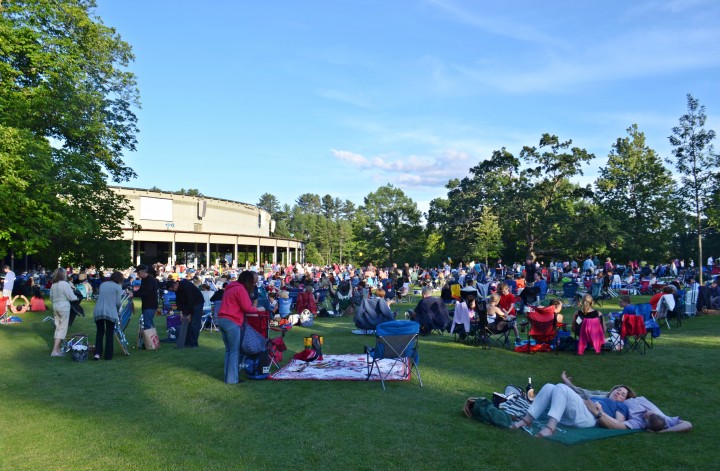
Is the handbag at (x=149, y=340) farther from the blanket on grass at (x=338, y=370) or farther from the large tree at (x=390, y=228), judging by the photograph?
the large tree at (x=390, y=228)

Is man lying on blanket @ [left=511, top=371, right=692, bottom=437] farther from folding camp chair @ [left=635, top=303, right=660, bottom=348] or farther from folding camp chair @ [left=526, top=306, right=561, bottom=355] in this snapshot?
folding camp chair @ [left=635, top=303, right=660, bottom=348]

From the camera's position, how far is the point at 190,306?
10.2m

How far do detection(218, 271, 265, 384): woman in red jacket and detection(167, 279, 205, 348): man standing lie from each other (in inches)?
120

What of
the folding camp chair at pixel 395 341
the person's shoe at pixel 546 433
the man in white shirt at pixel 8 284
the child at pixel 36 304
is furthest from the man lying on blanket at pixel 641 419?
the child at pixel 36 304

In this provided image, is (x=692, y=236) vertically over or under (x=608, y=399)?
over

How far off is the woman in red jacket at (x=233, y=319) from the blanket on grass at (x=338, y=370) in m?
0.63

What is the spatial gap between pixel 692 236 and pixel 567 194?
30.3 feet

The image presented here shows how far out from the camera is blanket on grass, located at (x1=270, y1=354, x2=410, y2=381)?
755cm

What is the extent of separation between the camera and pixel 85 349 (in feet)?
30.1

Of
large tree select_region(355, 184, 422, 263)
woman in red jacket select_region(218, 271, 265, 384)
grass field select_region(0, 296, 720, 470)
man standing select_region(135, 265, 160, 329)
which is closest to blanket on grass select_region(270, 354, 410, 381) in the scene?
grass field select_region(0, 296, 720, 470)

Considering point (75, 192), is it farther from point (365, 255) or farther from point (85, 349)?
point (365, 255)

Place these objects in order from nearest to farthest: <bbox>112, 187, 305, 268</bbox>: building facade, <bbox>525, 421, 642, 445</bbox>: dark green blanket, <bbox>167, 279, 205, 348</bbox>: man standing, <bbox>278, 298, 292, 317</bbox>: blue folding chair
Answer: <bbox>525, 421, 642, 445</bbox>: dark green blanket, <bbox>167, 279, 205, 348</bbox>: man standing, <bbox>278, 298, 292, 317</bbox>: blue folding chair, <bbox>112, 187, 305, 268</bbox>: building facade

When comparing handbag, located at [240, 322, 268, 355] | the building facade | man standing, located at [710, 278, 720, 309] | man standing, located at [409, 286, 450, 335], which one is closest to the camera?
handbag, located at [240, 322, 268, 355]

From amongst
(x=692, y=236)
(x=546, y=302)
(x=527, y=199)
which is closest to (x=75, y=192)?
(x=546, y=302)
